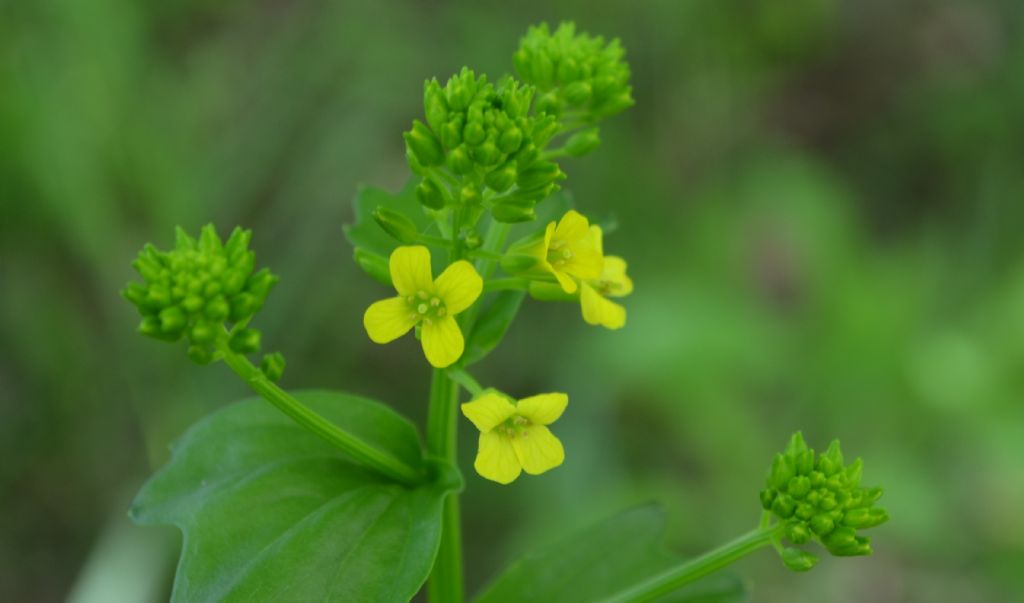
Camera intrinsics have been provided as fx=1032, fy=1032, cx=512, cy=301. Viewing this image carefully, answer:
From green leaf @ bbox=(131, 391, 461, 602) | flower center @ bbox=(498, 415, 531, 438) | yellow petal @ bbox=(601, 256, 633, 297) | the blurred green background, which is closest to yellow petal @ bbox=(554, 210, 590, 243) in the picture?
yellow petal @ bbox=(601, 256, 633, 297)

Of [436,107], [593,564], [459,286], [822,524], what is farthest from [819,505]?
[436,107]

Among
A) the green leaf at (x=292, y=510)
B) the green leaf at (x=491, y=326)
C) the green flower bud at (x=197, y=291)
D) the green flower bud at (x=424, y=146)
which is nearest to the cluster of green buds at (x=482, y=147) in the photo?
the green flower bud at (x=424, y=146)

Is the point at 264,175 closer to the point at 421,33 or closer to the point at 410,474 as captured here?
the point at 421,33

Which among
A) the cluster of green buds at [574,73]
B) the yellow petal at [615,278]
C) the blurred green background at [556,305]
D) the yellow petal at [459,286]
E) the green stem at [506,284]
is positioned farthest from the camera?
the blurred green background at [556,305]

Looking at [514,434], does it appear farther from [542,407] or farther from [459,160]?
[459,160]

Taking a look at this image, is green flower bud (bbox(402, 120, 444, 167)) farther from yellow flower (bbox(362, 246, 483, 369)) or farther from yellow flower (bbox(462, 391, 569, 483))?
yellow flower (bbox(462, 391, 569, 483))

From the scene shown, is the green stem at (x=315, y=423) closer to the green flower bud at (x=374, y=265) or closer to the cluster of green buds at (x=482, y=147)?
the green flower bud at (x=374, y=265)

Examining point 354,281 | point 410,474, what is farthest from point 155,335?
point 354,281
